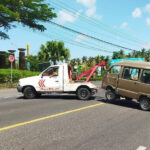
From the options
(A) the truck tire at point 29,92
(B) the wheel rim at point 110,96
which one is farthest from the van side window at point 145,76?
(A) the truck tire at point 29,92

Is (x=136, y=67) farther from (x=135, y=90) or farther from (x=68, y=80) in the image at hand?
(x=68, y=80)

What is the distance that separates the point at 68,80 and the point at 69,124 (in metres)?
5.81

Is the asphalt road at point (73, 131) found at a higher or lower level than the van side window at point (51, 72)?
lower

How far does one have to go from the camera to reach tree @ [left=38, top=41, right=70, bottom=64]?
5862 centimetres

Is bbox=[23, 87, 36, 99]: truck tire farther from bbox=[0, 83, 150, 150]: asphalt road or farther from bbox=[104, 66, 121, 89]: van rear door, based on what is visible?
bbox=[104, 66, 121, 89]: van rear door

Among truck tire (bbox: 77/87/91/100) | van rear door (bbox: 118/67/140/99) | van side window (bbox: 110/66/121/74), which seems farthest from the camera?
truck tire (bbox: 77/87/91/100)

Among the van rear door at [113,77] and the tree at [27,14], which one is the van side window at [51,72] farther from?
the tree at [27,14]

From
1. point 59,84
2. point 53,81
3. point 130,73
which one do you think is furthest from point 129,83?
point 53,81

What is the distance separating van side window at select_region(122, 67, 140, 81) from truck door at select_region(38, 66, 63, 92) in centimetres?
382

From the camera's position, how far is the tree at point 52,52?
5862cm

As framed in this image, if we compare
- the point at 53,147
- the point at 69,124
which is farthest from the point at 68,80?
the point at 53,147

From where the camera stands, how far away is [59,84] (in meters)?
12.2

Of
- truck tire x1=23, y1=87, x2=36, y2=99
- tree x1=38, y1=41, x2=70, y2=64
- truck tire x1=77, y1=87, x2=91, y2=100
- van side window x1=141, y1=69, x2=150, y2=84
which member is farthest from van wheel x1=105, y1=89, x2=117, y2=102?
tree x1=38, y1=41, x2=70, y2=64

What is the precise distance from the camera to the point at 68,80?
12273 millimetres
